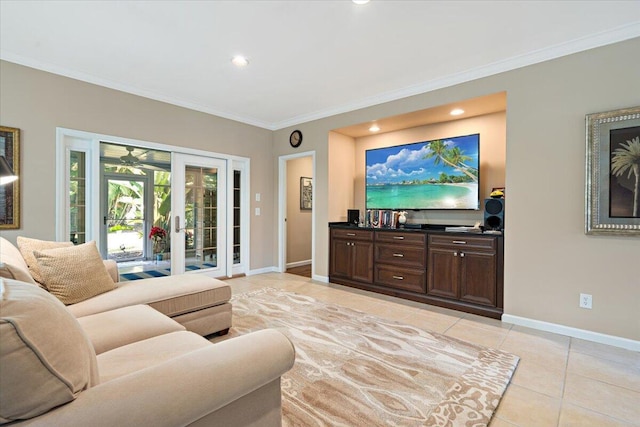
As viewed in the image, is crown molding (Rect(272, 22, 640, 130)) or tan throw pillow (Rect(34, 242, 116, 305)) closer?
tan throw pillow (Rect(34, 242, 116, 305))

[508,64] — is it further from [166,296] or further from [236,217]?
[236,217]

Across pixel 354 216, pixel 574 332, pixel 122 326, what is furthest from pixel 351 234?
pixel 122 326

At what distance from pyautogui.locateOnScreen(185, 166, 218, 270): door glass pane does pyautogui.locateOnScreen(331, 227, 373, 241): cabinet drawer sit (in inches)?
76.2

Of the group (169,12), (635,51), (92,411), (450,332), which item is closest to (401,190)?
(450,332)

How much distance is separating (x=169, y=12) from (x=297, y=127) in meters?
2.94

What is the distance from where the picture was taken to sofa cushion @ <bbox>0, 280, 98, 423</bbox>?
0.72 meters

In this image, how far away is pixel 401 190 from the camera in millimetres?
4445

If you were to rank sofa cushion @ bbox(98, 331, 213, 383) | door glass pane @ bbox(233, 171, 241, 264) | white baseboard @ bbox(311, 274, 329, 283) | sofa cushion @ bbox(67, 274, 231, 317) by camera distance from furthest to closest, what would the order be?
door glass pane @ bbox(233, 171, 241, 264) < white baseboard @ bbox(311, 274, 329, 283) < sofa cushion @ bbox(67, 274, 231, 317) < sofa cushion @ bbox(98, 331, 213, 383)

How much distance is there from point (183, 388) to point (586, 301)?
332 cm

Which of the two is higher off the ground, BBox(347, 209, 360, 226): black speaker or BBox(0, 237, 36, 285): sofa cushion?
BBox(347, 209, 360, 226): black speaker

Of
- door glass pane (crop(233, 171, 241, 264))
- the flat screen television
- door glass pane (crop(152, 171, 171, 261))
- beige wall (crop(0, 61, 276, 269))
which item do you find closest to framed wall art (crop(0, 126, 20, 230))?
beige wall (crop(0, 61, 276, 269))

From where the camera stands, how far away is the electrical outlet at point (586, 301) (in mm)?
2707

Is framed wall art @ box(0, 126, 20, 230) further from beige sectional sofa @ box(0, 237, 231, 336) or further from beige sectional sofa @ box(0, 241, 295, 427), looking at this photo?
beige sectional sofa @ box(0, 241, 295, 427)

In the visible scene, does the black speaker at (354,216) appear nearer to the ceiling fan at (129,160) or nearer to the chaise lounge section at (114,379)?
the chaise lounge section at (114,379)
